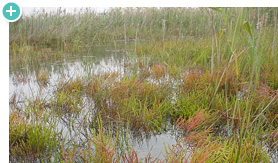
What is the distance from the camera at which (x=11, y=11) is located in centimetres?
102

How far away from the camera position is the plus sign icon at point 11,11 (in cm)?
100

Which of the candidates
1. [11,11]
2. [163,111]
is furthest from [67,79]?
[11,11]

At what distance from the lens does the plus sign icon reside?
1.00 m

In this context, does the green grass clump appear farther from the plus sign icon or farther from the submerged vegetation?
the plus sign icon

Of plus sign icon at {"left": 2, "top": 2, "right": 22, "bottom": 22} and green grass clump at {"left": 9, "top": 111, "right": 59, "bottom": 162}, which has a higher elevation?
plus sign icon at {"left": 2, "top": 2, "right": 22, "bottom": 22}

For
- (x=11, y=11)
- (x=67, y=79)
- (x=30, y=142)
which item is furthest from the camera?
(x=67, y=79)

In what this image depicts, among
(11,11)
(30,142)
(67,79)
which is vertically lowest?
(30,142)

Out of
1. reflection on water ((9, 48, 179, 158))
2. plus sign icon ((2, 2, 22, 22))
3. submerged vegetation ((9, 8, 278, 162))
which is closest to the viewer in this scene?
plus sign icon ((2, 2, 22, 22))

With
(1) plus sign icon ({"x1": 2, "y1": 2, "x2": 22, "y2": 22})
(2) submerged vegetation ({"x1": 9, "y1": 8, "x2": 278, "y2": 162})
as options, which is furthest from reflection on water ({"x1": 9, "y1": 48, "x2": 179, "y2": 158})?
(1) plus sign icon ({"x1": 2, "y1": 2, "x2": 22, "y2": 22})

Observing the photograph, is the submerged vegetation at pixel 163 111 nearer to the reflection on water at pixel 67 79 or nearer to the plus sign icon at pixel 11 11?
the reflection on water at pixel 67 79

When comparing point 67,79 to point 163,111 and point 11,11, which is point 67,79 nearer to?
point 163,111

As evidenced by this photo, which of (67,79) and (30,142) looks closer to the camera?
(30,142)

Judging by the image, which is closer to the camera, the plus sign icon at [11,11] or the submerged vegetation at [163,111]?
the plus sign icon at [11,11]

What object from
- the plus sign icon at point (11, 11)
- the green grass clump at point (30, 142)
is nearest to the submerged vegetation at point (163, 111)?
the green grass clump at point (30, 142)
